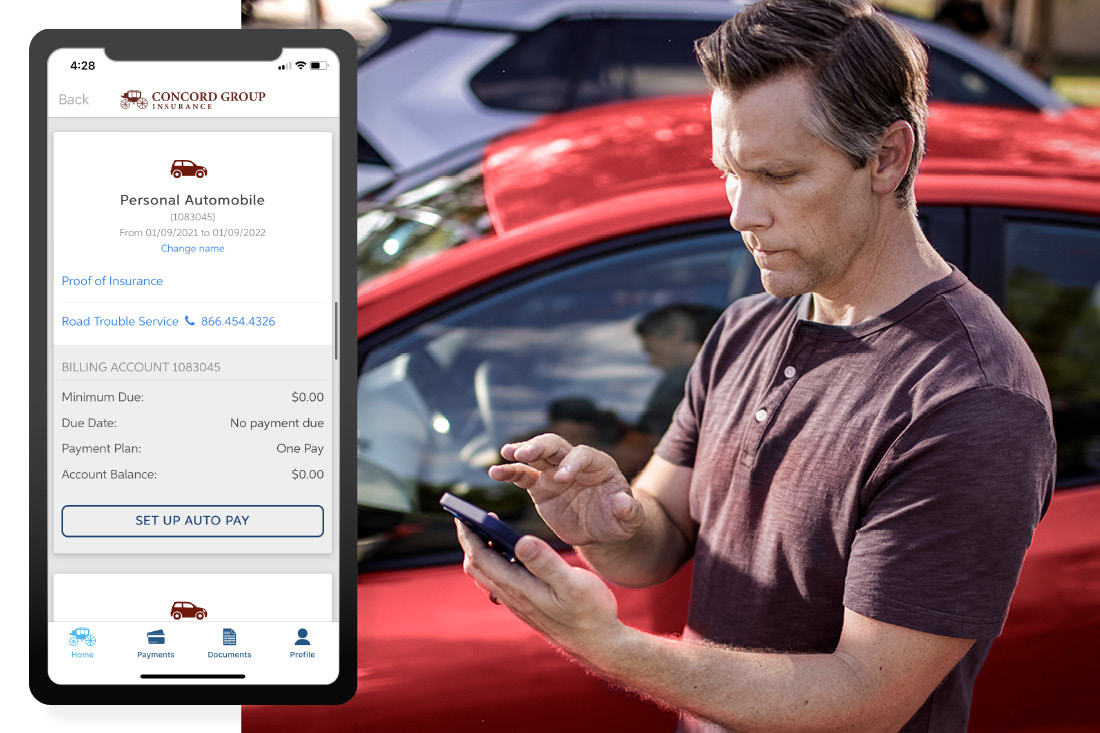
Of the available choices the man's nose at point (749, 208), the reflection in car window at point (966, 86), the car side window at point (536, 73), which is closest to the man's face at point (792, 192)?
the man's nose at point (749, 208)

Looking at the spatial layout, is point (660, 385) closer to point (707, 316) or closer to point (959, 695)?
point (707, 316)

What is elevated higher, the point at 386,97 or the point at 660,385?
the point at 386,97

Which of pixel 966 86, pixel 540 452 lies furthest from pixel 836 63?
pixel 966 86

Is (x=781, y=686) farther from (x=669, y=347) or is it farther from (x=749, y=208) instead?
(x=669, y=347)

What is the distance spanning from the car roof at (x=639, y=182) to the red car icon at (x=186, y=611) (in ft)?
2.75

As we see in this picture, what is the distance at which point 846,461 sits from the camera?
1466 mm

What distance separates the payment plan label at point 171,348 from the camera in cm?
122

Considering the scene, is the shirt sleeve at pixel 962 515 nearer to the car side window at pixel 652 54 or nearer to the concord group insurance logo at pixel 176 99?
the concord group insurance logo at pixel 176 99

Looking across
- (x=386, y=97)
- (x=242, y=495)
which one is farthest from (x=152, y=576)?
(x=386, y=97)

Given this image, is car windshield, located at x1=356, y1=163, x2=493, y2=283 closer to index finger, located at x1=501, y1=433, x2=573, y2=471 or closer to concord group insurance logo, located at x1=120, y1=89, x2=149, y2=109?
index finger, located at x1=501, y1=433, x2=573, y2=471

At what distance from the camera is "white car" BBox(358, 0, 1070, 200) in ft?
17.5

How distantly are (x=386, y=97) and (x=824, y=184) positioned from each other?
13.4 ft

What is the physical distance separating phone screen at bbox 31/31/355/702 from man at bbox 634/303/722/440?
3.84ft

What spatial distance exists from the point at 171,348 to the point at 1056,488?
164 centimetres
